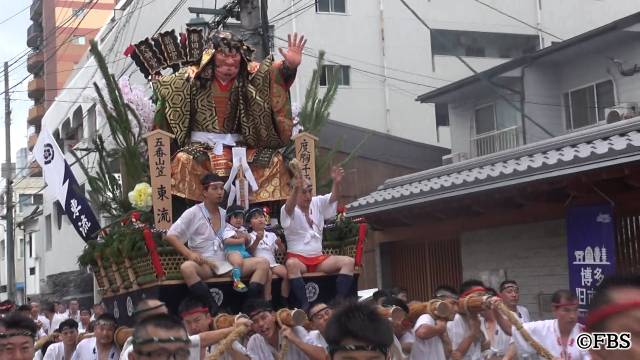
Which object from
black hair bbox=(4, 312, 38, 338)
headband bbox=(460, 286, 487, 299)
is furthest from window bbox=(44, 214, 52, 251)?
black hair bbox=(4, 312, 38, 338)

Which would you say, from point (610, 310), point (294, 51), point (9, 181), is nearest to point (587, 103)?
point (294, 51)

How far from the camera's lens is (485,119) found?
1861 centimetres

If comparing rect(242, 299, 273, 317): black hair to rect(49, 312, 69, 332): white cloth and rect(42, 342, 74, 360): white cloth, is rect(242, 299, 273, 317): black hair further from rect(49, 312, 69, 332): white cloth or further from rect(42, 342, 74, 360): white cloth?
rect(49, 312, 69, 332): white cloth

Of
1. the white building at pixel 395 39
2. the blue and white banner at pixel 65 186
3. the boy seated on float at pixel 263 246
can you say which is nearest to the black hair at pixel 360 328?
the boy seated on float at pixel 263 246

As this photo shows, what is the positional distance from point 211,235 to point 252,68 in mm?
1757

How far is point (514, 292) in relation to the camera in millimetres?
7457

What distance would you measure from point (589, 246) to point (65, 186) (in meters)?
6.94

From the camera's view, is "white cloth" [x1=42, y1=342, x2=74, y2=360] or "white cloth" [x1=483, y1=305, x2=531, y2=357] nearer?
"white cloth" [x1=483, y1=305, x2=531, y2=357]

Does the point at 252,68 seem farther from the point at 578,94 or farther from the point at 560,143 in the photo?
the point at 578,94

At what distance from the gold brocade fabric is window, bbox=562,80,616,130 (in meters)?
10.0

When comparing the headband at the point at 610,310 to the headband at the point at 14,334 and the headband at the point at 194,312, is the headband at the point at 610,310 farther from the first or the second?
the headband at the point at 194,312

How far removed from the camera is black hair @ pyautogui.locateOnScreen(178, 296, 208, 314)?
19.5ft

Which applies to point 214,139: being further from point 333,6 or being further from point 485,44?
point 485,44

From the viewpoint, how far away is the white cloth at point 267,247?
6969mm
